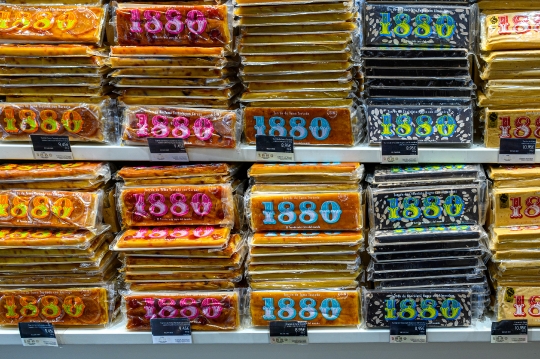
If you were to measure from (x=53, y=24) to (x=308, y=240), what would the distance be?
1078mm

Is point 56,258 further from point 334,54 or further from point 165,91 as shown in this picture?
point 334,54

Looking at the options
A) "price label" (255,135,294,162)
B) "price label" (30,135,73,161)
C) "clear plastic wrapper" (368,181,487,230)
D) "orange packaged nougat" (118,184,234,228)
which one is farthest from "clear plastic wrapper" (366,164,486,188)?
"price label" (30,135,73,161)

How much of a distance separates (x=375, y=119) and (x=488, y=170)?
42 centimetres

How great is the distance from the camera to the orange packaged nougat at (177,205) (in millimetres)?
1776

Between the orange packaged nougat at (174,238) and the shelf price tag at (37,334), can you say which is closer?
the orange packaged nougat at (174,238)

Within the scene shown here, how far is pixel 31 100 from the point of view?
180cm

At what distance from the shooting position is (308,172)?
5.74 ft

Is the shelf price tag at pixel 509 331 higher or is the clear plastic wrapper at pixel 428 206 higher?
the clear plastic wrapper at pixel 428 206

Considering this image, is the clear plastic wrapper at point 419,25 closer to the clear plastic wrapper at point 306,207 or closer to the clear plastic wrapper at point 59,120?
the clear plastic wrapper at point 306,207

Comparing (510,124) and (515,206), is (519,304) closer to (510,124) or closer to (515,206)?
(515,206)

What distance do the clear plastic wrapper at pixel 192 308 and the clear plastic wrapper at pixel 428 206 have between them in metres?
0.56

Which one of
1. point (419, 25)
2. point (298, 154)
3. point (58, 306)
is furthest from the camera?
point (58, 306)

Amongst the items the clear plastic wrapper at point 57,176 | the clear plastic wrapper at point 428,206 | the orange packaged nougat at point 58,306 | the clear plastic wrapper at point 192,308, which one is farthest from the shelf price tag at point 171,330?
the clear plastic wrapper at point 428,206

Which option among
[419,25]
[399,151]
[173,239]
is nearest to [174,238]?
[173,239]
